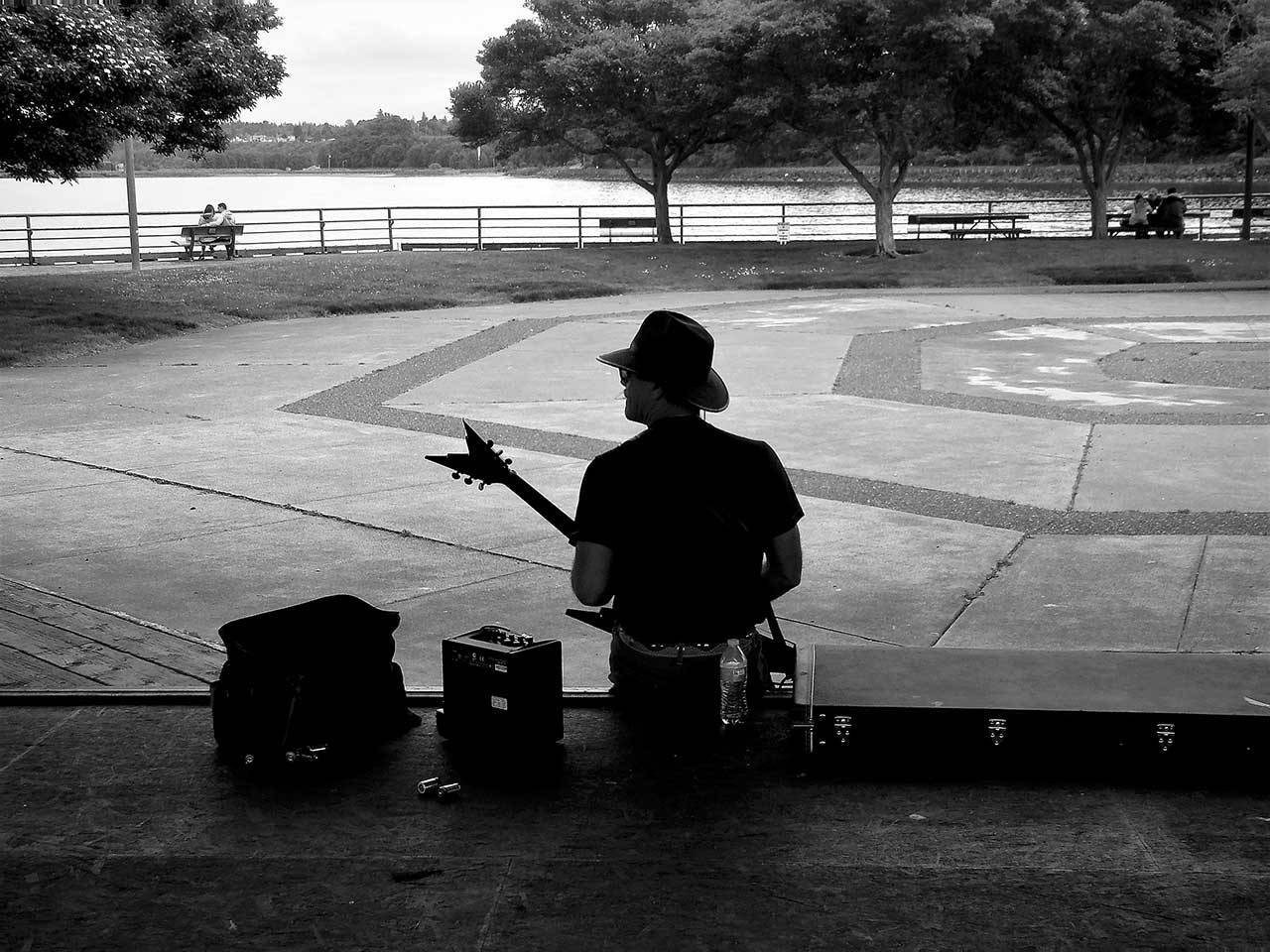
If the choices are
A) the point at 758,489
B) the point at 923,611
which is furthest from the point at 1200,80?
the point at 758,489

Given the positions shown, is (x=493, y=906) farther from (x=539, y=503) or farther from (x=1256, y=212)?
(x=1256, y=212)

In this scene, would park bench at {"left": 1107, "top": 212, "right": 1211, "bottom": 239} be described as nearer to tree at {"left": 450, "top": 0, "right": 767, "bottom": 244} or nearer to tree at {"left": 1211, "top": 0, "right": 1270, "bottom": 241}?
tree at {"left": 1211, "top": 0, "right": 1270, "bottom": 241}

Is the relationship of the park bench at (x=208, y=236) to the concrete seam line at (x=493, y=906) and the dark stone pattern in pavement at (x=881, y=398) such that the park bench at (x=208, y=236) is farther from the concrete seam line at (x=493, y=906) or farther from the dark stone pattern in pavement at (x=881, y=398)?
the concrete seam line at (x=493, y=906)

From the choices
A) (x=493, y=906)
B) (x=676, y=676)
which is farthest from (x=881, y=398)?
(x=493, y=906)

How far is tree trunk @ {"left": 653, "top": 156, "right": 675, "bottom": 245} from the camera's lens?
33134 millimetres

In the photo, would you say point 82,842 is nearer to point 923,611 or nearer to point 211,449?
point 923,611

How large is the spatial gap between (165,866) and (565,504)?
16.0 ft

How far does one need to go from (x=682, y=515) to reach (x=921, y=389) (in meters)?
8.86

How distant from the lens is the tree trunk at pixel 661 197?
109 feet

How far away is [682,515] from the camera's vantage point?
4160mm

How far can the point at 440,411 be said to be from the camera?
1171cm

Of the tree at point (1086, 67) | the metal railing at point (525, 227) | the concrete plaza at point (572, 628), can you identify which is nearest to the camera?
the concrete plaza at point (572, 628)

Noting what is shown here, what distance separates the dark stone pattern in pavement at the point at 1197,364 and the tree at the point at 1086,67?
47.0 feet

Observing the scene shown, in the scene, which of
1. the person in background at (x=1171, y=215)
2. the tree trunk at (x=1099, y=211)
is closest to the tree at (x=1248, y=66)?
the person in background at (x=1171, y=215)
